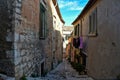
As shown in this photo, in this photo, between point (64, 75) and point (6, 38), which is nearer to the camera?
point (6, 38)

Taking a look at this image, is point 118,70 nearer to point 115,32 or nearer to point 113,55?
point 113,55

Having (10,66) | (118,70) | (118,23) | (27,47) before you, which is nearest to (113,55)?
(118,70)

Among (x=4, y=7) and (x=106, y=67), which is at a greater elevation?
(x=4, y=7)

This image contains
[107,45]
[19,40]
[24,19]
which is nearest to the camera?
[19,40]

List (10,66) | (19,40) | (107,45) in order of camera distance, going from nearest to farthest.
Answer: (10,66), (19,40), (107,45)

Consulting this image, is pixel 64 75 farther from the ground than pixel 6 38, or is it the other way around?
pixel 6 38

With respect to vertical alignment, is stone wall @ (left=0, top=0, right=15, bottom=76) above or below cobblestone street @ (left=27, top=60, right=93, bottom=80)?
above

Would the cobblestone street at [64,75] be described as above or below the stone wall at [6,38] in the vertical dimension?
below

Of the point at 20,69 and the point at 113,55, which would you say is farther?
the point at 113,55

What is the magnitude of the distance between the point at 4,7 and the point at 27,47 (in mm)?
1514

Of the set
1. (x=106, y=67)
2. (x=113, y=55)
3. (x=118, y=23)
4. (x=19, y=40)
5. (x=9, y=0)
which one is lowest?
(x=106, y=67)

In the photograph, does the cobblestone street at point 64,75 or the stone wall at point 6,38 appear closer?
the stone wall at point 6,38

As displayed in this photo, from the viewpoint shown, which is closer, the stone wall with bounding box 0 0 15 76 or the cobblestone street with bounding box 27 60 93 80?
the stone wall with bounding box 0 0 15 76

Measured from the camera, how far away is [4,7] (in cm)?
446
